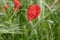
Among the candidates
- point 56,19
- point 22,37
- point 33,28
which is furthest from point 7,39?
point 56,19

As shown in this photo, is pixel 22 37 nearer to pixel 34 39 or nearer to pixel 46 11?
pixel 34 39

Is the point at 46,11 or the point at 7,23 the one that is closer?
the point at 7,23

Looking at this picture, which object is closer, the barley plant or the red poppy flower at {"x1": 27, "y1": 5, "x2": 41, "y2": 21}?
the red poppy flower at {"x1": 27, "y1": 5, "x2": 41, "y2": 21}

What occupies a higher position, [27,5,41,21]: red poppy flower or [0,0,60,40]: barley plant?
[27,5,41,21]: red poppy flower

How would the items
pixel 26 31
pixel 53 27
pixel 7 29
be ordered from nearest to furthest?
pixel 7 29 → pixel 26 31 → pixel 53 27

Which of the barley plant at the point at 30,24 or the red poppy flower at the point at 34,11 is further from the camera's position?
the barley plant at the point at 30,24

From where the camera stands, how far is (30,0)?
121cm

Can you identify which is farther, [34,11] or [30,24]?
[30,24]

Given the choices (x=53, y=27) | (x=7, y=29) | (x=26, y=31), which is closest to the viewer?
(x=7, y=29)

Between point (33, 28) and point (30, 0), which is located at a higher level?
point (30, 0)

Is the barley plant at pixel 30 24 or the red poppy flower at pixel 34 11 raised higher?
the red poppy flower at pixel 34 11

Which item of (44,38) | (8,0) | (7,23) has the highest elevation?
(8,0)

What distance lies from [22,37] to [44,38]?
134 mm

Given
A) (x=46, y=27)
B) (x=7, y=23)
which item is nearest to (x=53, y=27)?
(x=46, y=27)
